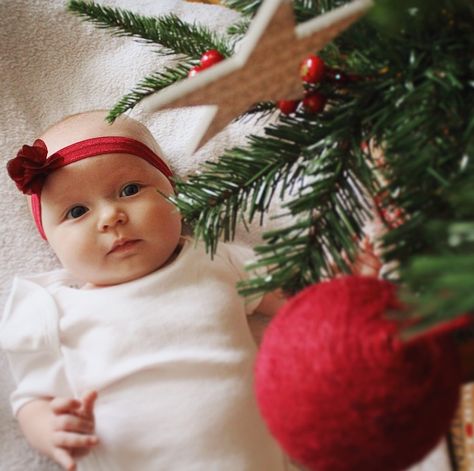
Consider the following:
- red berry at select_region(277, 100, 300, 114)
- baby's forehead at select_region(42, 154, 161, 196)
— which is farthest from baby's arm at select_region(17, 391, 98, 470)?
red berry at select_region(277, 100, 300, 114)

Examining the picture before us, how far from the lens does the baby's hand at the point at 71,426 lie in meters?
0.58

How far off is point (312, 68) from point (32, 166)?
1.37 ft

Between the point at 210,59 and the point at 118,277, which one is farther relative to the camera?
the point at 118,277

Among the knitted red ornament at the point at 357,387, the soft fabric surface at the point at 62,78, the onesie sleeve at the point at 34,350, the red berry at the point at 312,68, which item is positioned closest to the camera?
the knitted red ornament at the point at 357,387

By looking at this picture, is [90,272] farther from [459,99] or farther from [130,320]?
[459,99]

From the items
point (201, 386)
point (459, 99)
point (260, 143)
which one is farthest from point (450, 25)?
point (201, 386)

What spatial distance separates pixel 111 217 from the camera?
26.6 inches

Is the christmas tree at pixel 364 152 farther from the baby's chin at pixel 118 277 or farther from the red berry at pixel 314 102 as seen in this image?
the baby's chin at pixel 118 277

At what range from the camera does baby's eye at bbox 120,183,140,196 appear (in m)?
0.71

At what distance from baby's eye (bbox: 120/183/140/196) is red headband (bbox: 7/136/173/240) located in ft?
0.15

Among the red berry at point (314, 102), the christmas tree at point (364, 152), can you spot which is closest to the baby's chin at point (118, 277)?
the christmas tree at point (364, 152)

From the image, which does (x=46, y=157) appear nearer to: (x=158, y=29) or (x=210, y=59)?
→ (x=158, y=29)

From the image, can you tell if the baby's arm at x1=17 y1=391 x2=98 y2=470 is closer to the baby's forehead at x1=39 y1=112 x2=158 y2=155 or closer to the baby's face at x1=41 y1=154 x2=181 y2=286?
the baby's face at x1=41 y1=154 x2=181 y2=286

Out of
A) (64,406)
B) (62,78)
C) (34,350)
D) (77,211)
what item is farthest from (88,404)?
(62,78)
